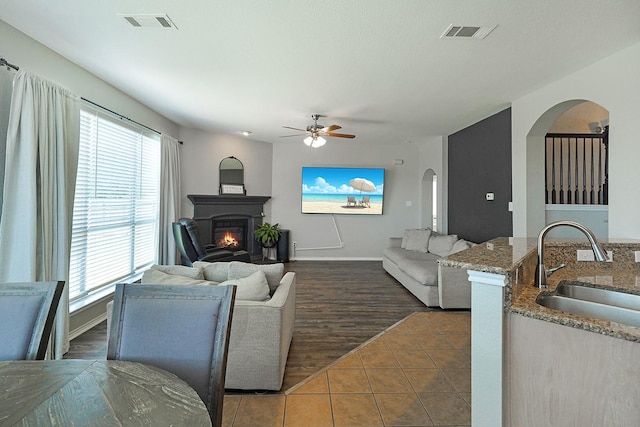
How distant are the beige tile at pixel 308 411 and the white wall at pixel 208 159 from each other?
489cm

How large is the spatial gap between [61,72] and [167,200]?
2.50 metres

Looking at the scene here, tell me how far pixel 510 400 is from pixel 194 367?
1.31 meters

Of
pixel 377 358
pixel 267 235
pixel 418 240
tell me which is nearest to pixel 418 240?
pixel 418 240

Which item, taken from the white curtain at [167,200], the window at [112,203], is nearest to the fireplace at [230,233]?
the white curtain at [167,200]

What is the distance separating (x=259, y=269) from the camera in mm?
2736

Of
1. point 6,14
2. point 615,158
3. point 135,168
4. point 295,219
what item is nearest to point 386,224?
point 295,219

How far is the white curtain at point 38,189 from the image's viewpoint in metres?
2.38

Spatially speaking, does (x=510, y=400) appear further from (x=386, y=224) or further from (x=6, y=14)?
(x=386, y=224)

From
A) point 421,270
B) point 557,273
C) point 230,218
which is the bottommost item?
point 421,270

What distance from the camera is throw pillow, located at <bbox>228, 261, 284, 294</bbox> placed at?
276cm

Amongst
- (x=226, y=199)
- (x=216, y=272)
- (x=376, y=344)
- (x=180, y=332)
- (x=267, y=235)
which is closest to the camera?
(x=180, y=332)

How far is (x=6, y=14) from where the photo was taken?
2271 mm

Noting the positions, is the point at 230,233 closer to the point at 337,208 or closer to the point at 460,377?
the point at 337,208

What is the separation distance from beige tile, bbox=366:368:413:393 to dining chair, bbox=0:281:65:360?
6.48 ft
